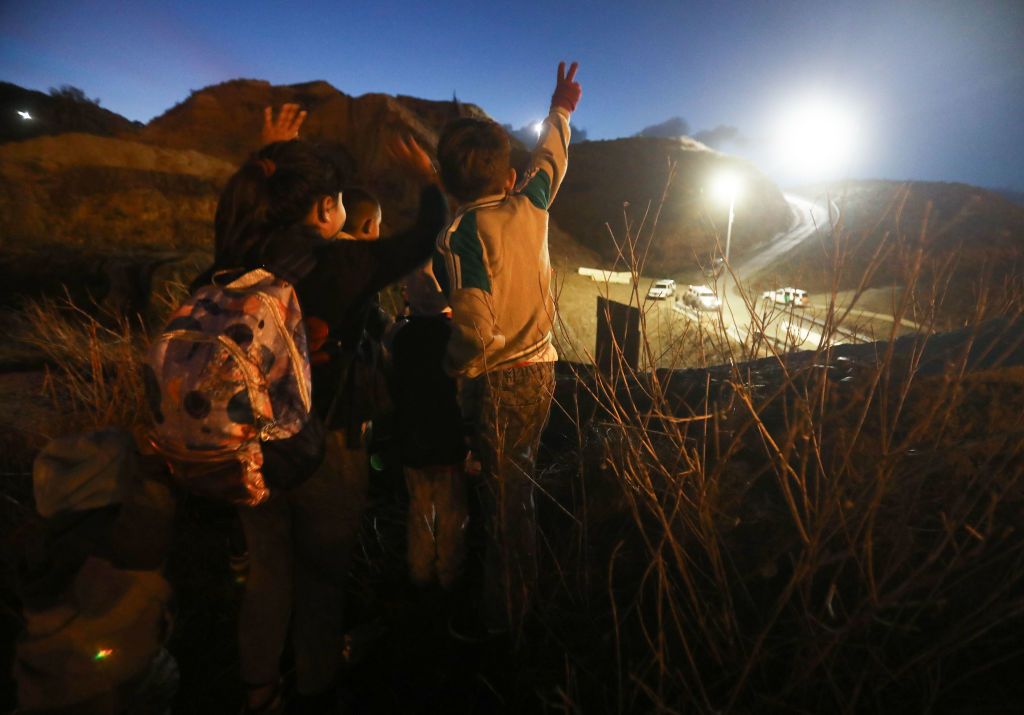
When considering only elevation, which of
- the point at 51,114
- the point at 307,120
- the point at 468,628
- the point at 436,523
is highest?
the point at 307,120

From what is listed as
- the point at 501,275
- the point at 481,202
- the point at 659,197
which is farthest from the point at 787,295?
the point at 659,197

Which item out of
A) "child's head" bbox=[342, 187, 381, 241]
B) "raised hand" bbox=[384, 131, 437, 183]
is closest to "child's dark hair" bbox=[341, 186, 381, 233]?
"child's head" bbox=[342, 187, 381, 241]

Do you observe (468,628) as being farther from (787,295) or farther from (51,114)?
(51,114)

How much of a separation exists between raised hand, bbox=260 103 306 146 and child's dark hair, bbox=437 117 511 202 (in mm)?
504

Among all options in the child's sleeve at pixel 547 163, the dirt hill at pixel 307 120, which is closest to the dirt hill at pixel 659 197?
the dirt hill at pixel 307 120

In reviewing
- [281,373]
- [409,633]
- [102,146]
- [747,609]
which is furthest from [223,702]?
[102,146]

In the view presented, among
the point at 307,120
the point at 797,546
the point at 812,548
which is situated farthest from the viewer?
the point at 307,120

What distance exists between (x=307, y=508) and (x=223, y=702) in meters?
1.12

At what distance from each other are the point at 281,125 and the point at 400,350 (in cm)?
88

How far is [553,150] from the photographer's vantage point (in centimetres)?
182

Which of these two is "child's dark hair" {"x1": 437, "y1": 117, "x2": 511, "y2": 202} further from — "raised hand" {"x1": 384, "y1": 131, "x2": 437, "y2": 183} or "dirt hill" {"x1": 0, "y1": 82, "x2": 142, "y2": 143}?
"dirt hill" {"x1": 0, "y1": 82, "x2": 142, "y2": 143}

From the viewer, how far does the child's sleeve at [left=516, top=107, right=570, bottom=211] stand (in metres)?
1.72

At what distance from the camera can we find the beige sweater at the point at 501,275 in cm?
154

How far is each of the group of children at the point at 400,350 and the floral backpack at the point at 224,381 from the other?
0.21 feet
